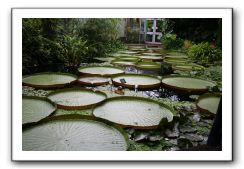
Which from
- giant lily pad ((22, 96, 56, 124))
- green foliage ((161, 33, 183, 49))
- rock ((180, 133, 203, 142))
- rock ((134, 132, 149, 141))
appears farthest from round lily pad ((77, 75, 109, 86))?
green foliage ((161, 33, 183, 49))

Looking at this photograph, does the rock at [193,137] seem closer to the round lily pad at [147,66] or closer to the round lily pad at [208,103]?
the round lily pad at [208,103]

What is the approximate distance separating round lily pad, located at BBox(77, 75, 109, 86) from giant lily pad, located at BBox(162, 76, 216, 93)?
71 centimetres

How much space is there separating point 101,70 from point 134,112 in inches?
56.7

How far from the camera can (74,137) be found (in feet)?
6.55

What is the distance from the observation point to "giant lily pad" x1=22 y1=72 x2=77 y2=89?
2.78 m

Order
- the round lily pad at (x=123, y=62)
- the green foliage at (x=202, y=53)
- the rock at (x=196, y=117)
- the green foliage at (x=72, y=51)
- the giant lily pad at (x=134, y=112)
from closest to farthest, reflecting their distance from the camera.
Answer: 1. the giant lily pad at (x=134, y=112)
2. the rock at (x=196, y=117)
3. the green foliage at (x=72, y=51)
4. the round lily pad at (x=123, y=62)
5. the green foliage at (x=202, y=53)

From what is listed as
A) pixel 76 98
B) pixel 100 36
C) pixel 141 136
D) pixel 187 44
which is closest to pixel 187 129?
pixel 141 136

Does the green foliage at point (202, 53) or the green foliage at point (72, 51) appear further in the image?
the green foliage at point (202, 53)

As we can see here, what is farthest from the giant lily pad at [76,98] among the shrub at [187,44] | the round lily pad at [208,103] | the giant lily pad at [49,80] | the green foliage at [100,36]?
the shrub at [187,44]

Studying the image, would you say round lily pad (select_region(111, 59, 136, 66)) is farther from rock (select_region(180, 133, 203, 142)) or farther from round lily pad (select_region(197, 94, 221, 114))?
rock (select_region(180, 133, 203, 142))

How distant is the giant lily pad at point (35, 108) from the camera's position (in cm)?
216

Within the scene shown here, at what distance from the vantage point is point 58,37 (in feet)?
12.3

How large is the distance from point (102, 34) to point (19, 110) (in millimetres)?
2928

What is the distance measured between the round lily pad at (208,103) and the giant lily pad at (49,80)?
56.0 inches
